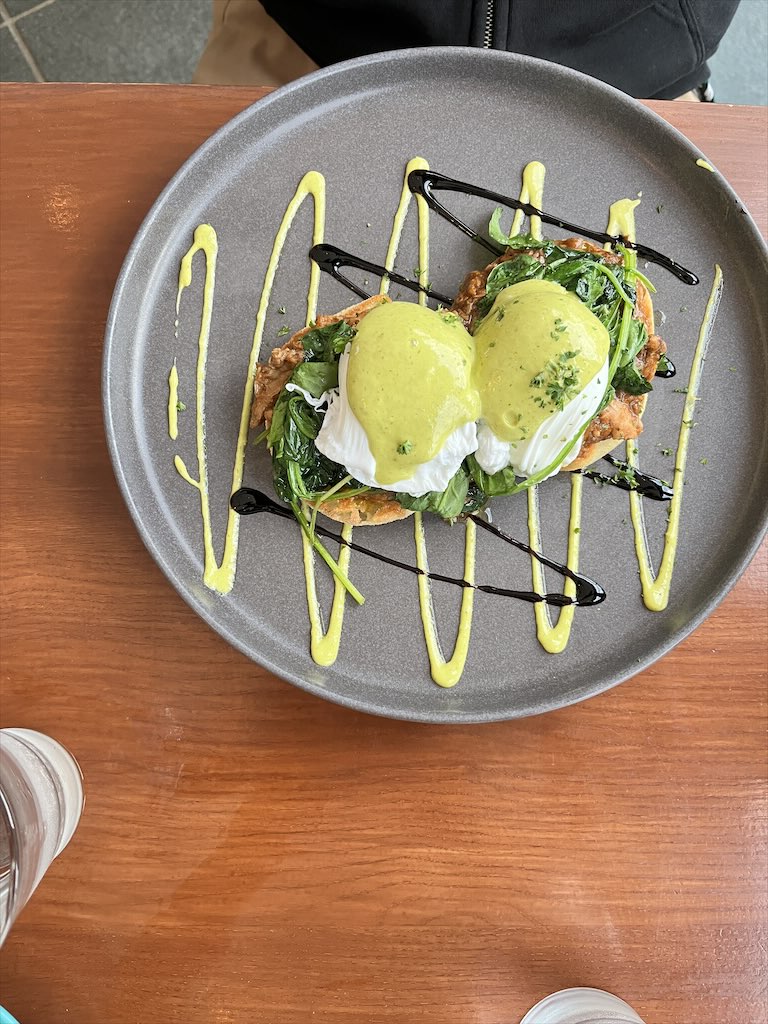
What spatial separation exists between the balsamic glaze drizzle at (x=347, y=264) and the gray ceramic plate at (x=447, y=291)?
2 centimetres

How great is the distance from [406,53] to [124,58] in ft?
4.55

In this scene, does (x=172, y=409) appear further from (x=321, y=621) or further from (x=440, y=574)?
(x=440, y=574)

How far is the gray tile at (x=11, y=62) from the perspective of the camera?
253 centimetres

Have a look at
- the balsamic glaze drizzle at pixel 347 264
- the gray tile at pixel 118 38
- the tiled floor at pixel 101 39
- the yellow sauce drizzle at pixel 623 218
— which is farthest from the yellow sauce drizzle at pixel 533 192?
the gray tile at pixel 118 38

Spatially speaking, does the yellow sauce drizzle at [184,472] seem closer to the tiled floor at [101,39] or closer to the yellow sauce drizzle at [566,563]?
the yellow sauce drizzle at [566,563]

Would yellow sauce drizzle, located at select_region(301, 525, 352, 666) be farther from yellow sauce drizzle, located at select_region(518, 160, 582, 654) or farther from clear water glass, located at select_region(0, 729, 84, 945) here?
clear water glass, located at select_region(0, 729, 84, 945)

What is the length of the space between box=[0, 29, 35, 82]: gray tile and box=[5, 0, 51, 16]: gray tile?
0.07 metres

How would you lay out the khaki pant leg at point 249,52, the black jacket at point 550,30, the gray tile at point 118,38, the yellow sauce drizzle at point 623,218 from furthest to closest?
the gray tile at point 118,38 < the khaki pant leg at point 249,52 < the yellow sauce drizzle at point 623,218 < the black jacket at point 550,30

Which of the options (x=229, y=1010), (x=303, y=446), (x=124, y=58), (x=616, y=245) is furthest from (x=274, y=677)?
(x=124, y=58)

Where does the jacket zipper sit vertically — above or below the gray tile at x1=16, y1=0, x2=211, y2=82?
above

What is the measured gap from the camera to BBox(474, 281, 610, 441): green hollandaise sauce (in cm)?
148

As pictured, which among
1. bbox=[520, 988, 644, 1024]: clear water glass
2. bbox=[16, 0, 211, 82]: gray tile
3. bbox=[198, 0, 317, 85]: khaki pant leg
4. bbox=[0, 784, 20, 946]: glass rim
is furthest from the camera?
bbox=[16, 0, 211, 82]: gray tile

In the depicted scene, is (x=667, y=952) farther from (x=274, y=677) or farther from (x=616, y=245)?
(x=616, y=245)

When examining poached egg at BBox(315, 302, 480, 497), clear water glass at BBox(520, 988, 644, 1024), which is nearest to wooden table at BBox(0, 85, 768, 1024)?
clear water glass at BBox(520, 988, 644, 1024)
